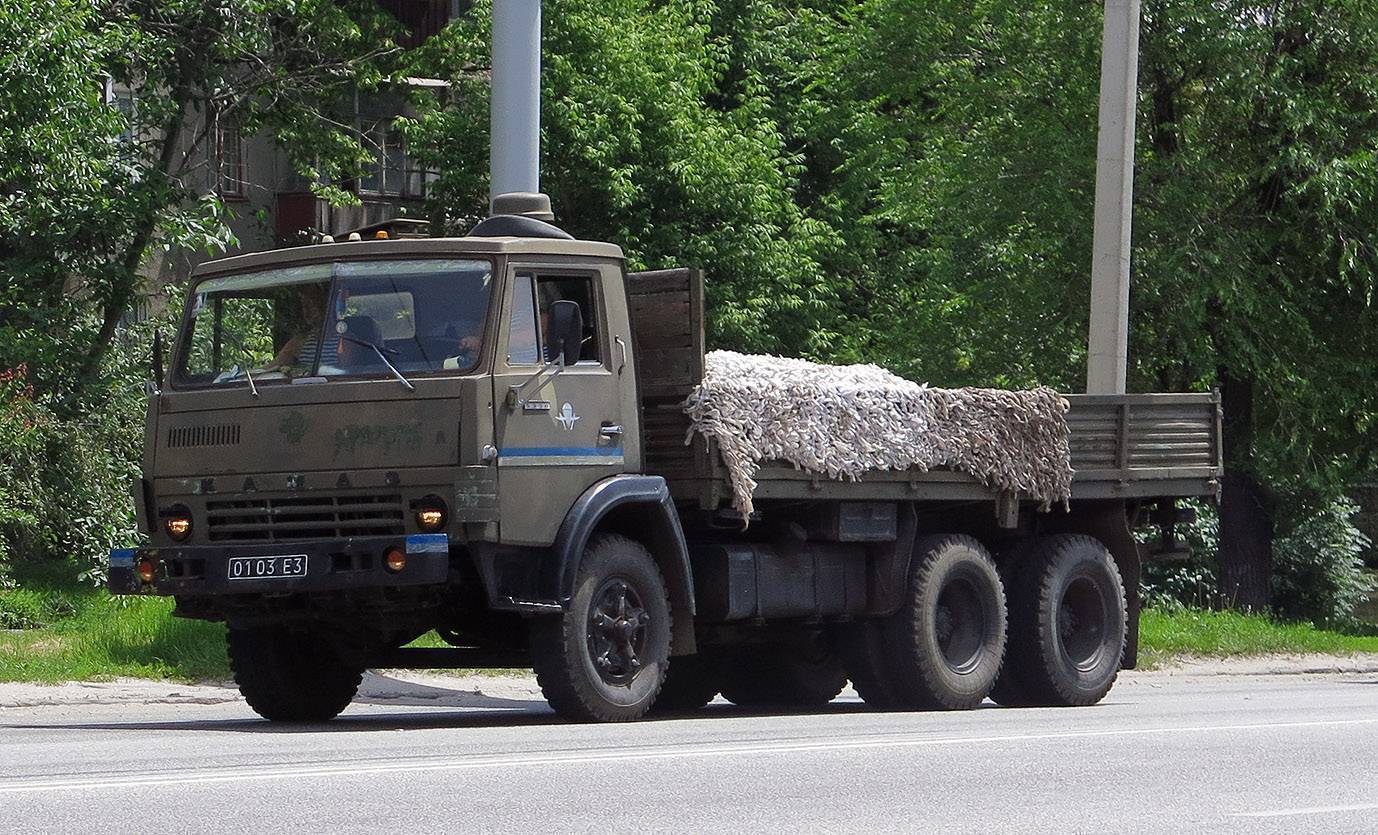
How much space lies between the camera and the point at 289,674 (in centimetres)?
1292

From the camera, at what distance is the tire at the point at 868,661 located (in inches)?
570

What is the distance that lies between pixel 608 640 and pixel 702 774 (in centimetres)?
303

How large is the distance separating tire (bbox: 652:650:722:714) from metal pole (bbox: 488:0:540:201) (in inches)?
132

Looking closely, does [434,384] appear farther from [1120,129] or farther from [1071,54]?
[1071,54]

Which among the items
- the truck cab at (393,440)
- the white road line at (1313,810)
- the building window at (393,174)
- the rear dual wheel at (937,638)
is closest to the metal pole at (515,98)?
the truck cab at (393,440)

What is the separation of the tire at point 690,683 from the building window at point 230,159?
1511 centimetres

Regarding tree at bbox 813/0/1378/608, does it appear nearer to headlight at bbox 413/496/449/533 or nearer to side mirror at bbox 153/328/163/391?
side mirror at bbox 153/328/163/391

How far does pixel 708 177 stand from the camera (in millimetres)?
35281

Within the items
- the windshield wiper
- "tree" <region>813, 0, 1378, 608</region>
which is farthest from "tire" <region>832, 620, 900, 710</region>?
"tree" <region>813, 0, 1378, 608</region>

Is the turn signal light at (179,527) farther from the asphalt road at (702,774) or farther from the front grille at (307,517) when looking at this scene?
the asphalt road at (702,774)

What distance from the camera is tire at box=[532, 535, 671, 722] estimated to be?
11.8 m

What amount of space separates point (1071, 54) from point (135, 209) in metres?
11.9

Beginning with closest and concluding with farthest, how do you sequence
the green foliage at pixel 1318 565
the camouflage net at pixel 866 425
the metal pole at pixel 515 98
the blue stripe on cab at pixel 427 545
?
the blue stripe on cab at pixel 427 545 → the camouflage net at pixel 866 425 → the metal pole at pixel 515 98 → the green foliage at pixel 1318 565

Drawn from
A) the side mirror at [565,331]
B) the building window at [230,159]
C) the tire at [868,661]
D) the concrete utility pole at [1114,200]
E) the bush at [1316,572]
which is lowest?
the bush at [1316,572]
